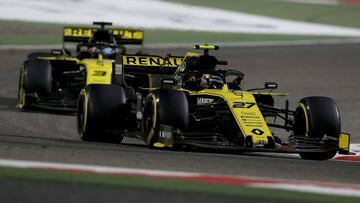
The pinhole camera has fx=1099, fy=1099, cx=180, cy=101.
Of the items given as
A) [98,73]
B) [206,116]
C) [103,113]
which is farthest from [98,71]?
[206,116]

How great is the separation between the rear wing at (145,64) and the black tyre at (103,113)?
3.90 feet

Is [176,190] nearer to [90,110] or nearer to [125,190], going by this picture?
[125,190]

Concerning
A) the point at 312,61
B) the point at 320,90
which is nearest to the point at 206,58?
the point at 320,90

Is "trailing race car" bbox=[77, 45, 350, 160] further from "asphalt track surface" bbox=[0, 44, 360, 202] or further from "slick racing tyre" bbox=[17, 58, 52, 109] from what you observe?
"slick racing tyre" bbox=[17, 58, 52, 109]

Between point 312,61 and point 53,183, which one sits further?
point 312,61

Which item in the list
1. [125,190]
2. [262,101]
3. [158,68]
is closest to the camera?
[125,190]

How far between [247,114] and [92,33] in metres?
9.21

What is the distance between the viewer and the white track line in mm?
7922

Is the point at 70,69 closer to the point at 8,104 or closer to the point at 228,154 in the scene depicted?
the point at 8,104

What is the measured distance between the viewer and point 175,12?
115 feet

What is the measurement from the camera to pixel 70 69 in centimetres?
1906

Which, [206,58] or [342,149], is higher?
[206,58]

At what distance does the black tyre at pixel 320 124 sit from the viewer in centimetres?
1225

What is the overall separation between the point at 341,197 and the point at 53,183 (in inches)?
78.4
